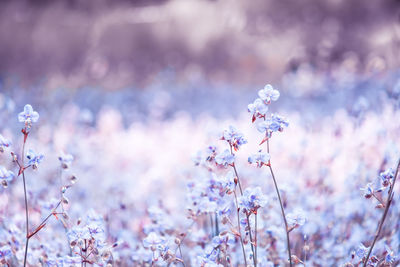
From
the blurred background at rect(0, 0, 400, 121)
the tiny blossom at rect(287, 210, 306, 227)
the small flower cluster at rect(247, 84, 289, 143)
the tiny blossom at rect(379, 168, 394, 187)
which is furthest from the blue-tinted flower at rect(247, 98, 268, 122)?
the blurred background at rect(0, 0, 400, 121)

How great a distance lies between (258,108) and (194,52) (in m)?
6.80

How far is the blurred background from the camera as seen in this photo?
5062 mm

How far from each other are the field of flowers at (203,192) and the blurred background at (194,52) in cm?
89

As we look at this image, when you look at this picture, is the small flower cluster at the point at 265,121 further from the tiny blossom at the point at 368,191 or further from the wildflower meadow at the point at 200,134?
the tiny blossom at the point at 368,191

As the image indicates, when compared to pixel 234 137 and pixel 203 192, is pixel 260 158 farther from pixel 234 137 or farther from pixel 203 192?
pixel 203 192

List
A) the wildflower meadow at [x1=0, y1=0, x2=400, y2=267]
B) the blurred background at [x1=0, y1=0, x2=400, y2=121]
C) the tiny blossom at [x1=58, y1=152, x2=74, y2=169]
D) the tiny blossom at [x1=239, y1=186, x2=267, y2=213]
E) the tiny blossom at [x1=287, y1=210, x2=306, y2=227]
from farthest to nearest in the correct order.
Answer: the blurred background at [x1=0, y1=0, x2=400, y2=121] < the tiny blossom at [x1=58, y1=152, x2=74, y2=169] < the wildflower meadow at [x1=0, y1=0, x2=400, y2=267] < the tiny blossom at [x1=287, y1=210, x2=306, y2=227] < the tiny blossom at [x1=239, y1=186, x2=267, y2=213]

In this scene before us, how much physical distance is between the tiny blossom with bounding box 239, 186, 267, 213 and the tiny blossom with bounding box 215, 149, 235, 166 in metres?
0.12

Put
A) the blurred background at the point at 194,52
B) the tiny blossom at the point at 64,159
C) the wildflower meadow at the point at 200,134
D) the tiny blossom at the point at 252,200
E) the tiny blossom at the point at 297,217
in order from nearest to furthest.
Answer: the tiny blossom at the point at 252,200
the tiny blossom at the point at 297,217
the wildflower meadow at the point at 200,134
the tiny blossom at the point at 64,159
the blurred background at the point at 194,52

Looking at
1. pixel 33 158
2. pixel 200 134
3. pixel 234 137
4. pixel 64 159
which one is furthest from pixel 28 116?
pixel 200 134

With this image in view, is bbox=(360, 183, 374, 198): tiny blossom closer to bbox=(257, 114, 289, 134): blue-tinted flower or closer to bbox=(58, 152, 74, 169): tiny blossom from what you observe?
bbox=(257, 114, 289, 134): blue-tinted flower

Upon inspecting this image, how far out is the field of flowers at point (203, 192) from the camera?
59.4 inches

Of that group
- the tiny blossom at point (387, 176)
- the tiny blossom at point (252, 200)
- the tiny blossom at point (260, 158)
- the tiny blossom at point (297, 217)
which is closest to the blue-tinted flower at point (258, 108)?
the tiny blossom at point (260, 158)

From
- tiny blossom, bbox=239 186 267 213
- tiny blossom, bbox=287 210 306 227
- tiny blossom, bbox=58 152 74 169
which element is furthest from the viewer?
tiny blossom, bbox=58 152 74 169

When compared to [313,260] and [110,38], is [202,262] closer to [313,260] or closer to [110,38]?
[313,260]
